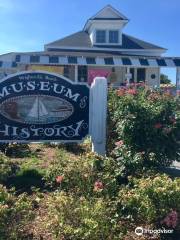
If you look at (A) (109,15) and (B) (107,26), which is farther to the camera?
(B) (107,26)

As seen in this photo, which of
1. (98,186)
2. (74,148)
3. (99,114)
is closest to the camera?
(98,186)

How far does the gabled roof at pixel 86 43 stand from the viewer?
34875 millimetres

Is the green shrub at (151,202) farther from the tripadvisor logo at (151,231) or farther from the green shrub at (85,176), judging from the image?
the green shrub at (85,176)

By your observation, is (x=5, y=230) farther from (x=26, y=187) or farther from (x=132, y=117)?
(x=132, y=117)

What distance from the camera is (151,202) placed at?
4695 mm

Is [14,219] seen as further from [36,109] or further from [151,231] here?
[36,109]

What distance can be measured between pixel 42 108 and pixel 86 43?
2802cm

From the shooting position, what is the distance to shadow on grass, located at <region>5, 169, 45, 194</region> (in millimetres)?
6562

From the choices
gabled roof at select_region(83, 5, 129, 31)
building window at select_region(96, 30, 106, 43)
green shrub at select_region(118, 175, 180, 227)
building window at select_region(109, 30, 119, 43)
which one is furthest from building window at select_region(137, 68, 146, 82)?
green shrub at select_region(118, 175, 180, 227)

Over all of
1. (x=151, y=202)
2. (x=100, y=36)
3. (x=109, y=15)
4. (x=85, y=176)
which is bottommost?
(x=151, y=202)

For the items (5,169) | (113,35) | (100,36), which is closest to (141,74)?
(113,35)

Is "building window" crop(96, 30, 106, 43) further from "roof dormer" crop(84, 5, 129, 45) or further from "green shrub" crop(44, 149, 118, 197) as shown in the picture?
"green shrub" crop(44, 149, 118, 197)

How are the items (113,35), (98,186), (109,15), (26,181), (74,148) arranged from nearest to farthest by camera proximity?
(98,186)
(26,181)
(74,148)
(109,15)
(113,35)

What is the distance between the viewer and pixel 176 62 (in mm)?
33406
